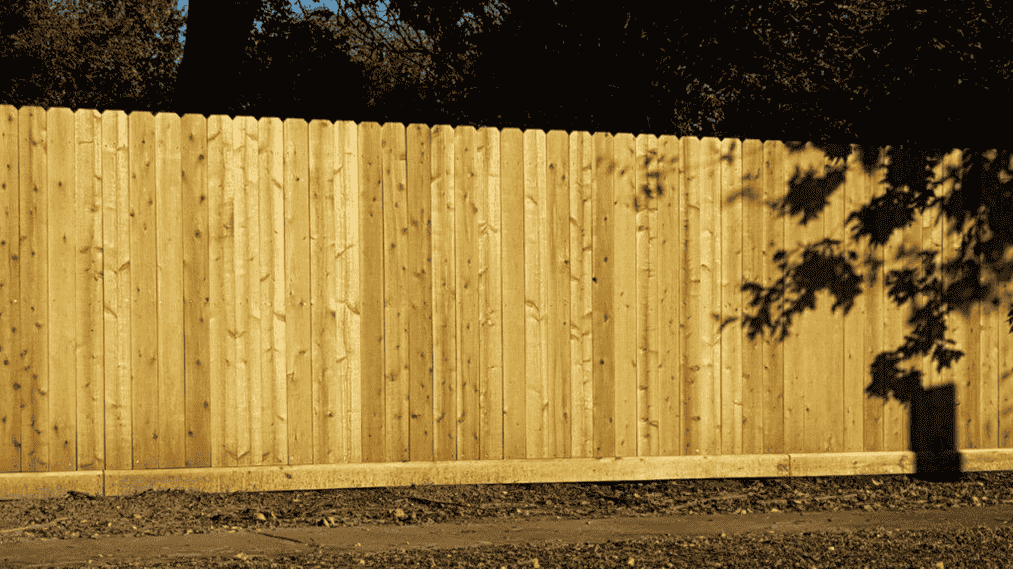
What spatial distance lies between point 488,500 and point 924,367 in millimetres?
2847

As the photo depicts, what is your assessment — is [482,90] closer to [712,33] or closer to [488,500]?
[712,33]

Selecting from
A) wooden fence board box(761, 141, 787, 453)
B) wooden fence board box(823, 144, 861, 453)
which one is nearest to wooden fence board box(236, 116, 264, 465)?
wooden fence board box(761, 141, 787, 453)

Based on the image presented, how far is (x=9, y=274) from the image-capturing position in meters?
5.05

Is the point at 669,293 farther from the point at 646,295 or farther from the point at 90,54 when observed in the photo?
the point at 90,54

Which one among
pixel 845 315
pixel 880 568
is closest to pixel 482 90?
pixel 845 315

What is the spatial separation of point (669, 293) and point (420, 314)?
1.48m

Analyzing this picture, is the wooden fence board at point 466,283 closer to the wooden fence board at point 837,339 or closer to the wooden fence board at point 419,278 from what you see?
the wooden fence board at point 419,278

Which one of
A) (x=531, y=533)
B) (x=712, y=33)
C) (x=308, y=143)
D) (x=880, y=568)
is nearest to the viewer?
(x=880, y=568)

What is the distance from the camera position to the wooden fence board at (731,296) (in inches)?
229

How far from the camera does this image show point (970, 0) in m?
7.48

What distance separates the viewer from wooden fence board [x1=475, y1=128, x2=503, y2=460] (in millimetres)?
5539

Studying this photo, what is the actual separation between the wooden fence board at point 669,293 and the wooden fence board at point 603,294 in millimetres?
291

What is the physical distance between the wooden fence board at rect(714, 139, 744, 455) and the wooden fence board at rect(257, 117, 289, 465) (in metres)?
2.55

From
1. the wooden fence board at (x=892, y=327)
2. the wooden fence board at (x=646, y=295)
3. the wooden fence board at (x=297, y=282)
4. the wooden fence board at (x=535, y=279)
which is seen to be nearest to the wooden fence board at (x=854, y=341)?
the wooden fence board at (x=892, y=327)
